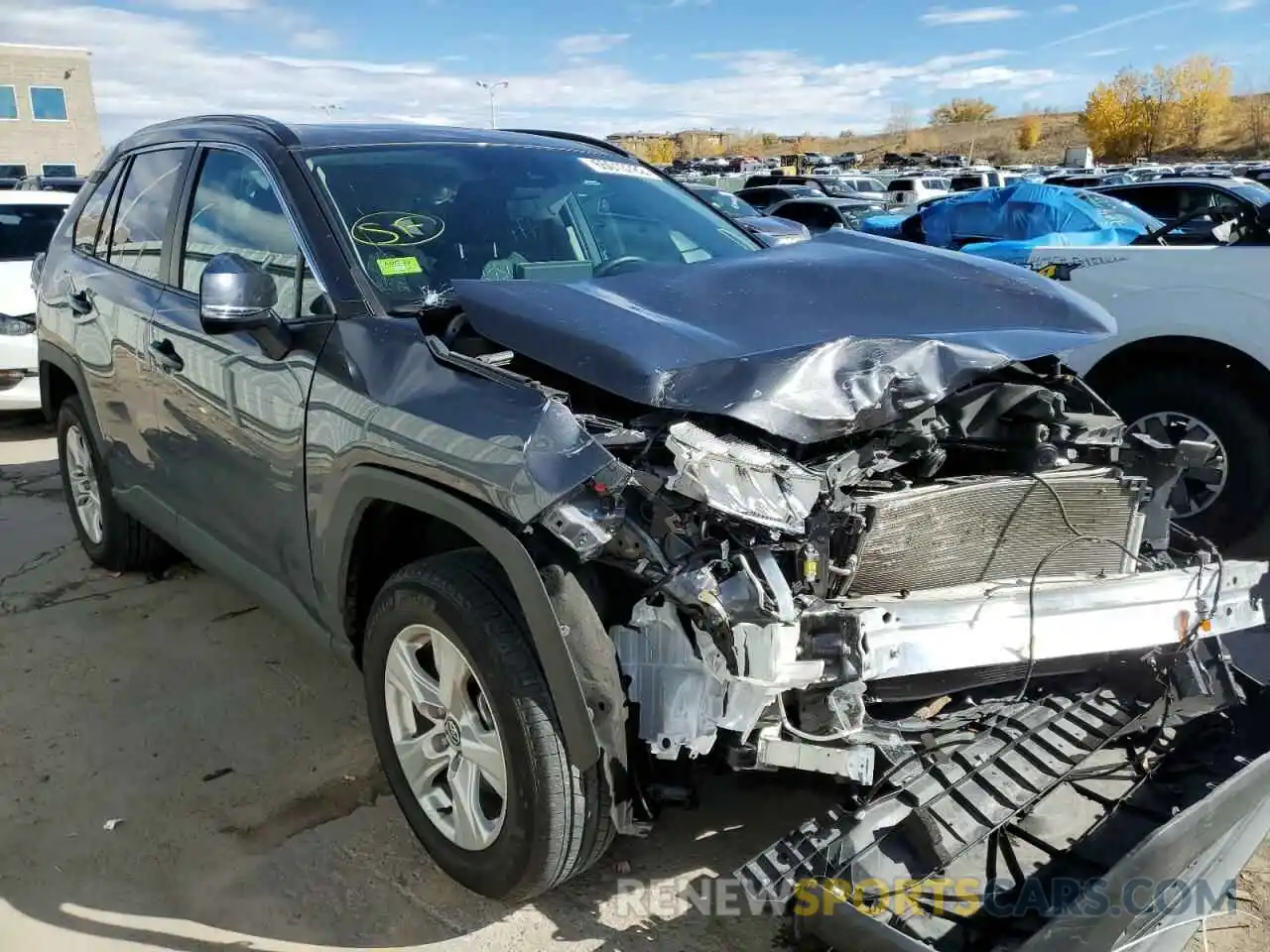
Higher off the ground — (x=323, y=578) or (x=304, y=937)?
(x=323, y=578)

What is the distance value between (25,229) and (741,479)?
28.3 feet

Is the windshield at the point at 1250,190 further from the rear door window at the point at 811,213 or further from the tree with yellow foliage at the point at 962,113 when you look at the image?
the tree with yellow foliage at the point at 962,113

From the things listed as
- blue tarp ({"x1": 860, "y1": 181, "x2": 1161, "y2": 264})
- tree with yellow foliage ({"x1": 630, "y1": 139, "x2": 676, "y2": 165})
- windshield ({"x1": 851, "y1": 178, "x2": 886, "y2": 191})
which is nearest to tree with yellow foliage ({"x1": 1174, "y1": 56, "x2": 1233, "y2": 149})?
tree with yellow foliage ({"x1": 630, "y1": 139, "x2": 676, "y2": 165})

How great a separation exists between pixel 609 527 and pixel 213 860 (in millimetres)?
1682

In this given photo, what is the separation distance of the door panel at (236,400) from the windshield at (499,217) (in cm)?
25

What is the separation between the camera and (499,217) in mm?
3416

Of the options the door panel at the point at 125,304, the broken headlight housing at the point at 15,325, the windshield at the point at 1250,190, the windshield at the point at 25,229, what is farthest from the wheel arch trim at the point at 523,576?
the windshield at the point at 1250,190

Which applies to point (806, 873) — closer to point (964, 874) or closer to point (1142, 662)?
point (964, 874)

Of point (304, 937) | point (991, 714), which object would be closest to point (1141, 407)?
point (991, 714)

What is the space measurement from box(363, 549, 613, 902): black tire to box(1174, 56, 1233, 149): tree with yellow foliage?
276ft

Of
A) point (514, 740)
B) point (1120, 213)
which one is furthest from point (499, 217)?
point (1120, 213)

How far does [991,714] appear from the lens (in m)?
Result: 2.63

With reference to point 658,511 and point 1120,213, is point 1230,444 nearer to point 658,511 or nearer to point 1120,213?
point 658,511

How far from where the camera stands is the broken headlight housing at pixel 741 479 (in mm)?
2178
